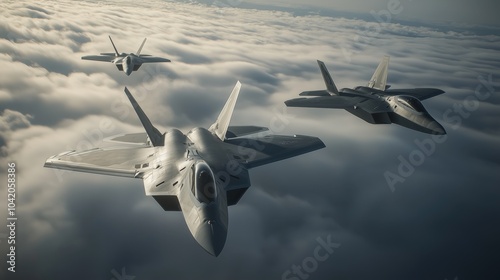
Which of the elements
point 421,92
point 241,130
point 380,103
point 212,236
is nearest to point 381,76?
point 421,92

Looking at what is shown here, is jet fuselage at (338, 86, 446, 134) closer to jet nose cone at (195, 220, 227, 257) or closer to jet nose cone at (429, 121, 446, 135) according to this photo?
jet nose cone at (429, 121, 446, 135)

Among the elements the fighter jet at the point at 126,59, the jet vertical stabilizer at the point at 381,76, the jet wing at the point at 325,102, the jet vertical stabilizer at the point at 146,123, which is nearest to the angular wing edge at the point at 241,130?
the jet wing at the point at 325,102

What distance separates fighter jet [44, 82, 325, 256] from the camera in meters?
11.0

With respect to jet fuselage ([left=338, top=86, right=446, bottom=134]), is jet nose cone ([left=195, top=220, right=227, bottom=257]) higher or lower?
higher

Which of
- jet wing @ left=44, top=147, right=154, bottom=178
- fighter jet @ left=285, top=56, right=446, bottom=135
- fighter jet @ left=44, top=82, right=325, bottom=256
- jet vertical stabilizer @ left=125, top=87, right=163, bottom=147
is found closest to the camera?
fighter jet @ left=44, top=82, right=325, bottom=256

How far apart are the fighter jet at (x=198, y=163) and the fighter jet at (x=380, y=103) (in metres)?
6.89

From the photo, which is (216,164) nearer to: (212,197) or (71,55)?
(212,197)

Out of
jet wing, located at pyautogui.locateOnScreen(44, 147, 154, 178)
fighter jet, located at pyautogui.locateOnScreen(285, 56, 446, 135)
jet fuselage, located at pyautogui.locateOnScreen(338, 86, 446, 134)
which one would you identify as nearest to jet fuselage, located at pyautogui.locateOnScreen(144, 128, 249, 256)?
jet wing, located at pyautogui.locateOnScreen(44, 147, 154, 178)

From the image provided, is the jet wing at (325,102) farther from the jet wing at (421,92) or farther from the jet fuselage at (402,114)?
the jet wing at (421,92)

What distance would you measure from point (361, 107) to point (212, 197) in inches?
709

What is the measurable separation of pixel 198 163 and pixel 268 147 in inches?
291

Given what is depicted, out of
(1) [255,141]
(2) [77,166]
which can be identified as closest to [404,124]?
(1) [255,141]

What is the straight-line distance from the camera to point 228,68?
8844cm

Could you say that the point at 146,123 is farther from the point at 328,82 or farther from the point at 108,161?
the point at 328,82
